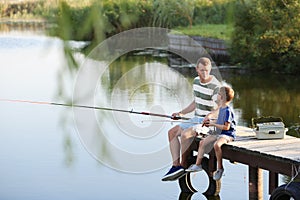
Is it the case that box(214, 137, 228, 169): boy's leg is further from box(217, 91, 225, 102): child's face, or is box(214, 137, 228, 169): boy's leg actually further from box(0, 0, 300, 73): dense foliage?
box(0, 0, 300, 73): dense foliage

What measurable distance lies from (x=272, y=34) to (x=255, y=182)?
43.1 ft

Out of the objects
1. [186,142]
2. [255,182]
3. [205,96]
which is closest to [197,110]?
[205,96]

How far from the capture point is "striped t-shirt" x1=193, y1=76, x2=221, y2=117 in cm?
638

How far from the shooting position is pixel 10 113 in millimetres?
12523

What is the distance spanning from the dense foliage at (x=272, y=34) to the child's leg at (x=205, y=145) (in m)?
12.4

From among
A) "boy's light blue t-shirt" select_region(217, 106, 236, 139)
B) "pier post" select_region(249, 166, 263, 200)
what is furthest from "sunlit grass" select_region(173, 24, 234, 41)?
"pier post" select_region(249, 166, 263, 200)

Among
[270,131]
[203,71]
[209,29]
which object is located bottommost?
[270,131]

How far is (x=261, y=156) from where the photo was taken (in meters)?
5.82

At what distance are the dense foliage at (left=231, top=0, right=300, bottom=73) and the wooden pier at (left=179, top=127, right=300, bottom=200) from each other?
12.5 meters

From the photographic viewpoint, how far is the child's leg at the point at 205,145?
6.33 metres

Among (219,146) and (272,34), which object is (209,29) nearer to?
(272,34)

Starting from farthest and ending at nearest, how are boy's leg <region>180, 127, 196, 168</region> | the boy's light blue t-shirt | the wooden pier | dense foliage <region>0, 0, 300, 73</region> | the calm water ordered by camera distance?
the calm water < boy's leg <region>180, 127, 196, 168</region> < the boy's light blue t-shirt < the wooden pier < dense foliage <region>0, 0, 300, 73</region>

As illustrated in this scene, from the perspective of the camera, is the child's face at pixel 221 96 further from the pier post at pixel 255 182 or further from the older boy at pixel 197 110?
the pier post at pixel 255 182

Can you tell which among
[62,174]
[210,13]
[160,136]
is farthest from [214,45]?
[210,13]
